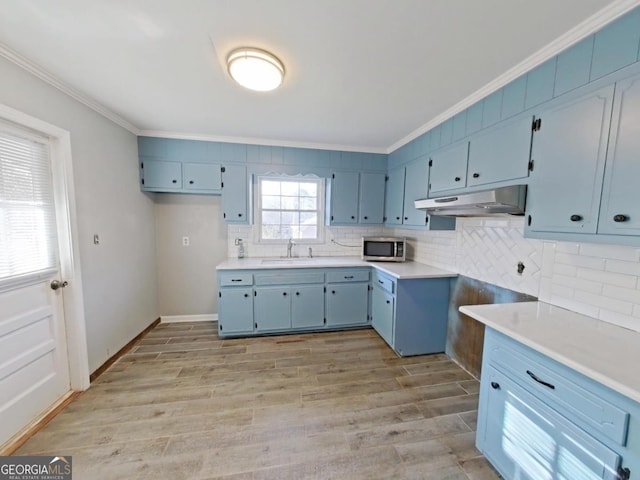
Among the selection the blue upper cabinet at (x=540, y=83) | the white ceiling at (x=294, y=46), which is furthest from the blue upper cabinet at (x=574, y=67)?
the white ceiling at (x=294, y=46)

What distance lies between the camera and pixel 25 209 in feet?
5.57

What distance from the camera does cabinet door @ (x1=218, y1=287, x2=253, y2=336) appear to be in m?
2.92

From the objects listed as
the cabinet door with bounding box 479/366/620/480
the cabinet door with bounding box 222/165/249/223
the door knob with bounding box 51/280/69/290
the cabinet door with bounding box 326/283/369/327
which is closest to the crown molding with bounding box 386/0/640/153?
the cabinet door with bounding box 479/366/620/480

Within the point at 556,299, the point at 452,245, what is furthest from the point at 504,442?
the point at 452,245

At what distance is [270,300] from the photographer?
302 cm

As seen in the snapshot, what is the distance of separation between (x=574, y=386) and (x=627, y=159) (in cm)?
105

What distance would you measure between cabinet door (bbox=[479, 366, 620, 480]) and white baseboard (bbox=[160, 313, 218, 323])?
3.22 metres

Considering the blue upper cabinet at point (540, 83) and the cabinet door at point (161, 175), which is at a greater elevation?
the blue upper cabinet at point (540, 83)

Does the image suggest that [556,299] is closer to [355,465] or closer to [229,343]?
[355,465]

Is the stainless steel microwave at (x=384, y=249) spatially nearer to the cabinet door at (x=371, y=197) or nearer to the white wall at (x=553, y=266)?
the cabinet door at (x=371, y=197)

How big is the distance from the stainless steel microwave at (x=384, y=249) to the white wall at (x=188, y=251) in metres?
2.00

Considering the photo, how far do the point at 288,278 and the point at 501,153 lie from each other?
7.82 feet

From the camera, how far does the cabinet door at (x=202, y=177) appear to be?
9.96ft

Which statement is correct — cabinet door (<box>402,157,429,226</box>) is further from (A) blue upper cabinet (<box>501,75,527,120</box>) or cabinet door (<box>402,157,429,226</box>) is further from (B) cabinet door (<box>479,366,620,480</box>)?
(B) cabinet door (<box>479,366,620,480</box>)
